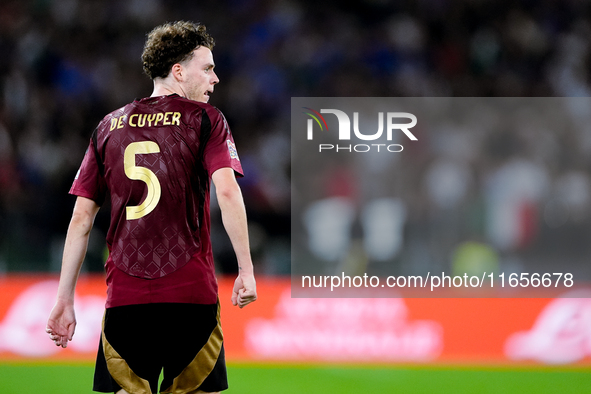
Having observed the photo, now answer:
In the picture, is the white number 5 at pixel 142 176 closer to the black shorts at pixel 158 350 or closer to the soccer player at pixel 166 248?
the soccer player at pixel 166 248

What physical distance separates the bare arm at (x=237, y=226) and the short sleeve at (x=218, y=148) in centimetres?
3

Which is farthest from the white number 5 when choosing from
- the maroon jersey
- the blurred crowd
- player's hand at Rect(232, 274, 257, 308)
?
the blurred crowd

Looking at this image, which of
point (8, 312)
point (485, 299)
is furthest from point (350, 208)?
point (8, 312)

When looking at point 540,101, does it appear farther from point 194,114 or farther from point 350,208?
point 194,114

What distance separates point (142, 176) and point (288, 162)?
633 cm

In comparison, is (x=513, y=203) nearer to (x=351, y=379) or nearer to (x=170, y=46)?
(x=351, y=379)

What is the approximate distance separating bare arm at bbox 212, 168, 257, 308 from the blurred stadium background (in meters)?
3.20

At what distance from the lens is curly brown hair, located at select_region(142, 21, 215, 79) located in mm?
2611

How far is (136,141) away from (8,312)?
4715mm

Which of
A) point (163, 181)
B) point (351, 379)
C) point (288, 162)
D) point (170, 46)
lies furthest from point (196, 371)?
point (288, 162)

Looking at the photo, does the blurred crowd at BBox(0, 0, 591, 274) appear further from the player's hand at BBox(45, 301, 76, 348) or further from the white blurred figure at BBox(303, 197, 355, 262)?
the player's hand at BBox(45, 301, 76, 348)

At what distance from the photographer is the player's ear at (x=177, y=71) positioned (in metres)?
2.63

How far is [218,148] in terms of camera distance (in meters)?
2.51

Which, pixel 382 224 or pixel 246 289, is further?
pixel 382 224
